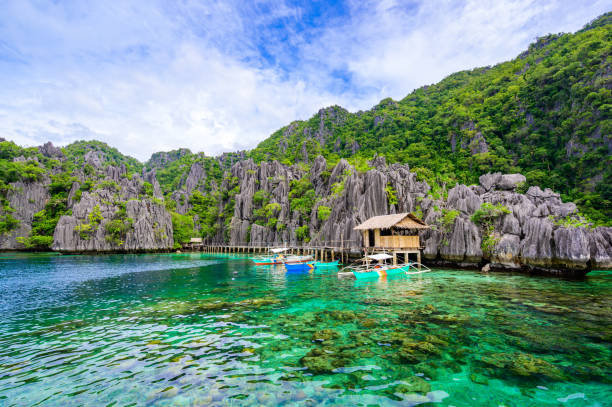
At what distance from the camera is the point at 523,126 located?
65.2 metres

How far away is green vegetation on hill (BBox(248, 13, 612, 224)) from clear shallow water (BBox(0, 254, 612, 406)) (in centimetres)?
4086

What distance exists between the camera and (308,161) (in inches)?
3986

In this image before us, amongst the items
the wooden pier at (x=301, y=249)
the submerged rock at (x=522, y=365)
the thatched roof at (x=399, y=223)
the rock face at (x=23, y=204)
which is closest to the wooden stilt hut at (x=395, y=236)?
the thatched roof at (x=399, y=223)

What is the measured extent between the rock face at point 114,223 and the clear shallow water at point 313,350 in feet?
208

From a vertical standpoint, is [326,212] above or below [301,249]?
above

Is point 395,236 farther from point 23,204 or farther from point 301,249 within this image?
point 23,204

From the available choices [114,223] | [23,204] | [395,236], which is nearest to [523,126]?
[395,236]

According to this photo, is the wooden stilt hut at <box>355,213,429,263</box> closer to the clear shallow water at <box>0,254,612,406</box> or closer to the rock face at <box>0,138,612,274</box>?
the rock face at <box>0,138,612,274</box>

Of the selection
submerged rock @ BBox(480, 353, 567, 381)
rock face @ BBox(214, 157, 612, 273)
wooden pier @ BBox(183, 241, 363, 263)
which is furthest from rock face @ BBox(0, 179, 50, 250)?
submerged rock @ BBox(480, 353, 567, 381)

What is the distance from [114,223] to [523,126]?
105178 millimetres

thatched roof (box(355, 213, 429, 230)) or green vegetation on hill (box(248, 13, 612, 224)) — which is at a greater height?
green vegetation on hill (box(248, 13, 612, 224))

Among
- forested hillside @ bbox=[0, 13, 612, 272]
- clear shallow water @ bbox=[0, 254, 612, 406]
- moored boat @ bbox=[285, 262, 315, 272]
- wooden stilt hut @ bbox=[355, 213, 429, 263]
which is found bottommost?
moored boat @ bbox=[285, 262, 315, 272]

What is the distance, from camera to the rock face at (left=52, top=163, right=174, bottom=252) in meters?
71.9

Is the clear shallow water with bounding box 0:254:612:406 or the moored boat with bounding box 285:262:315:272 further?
the moored boat with bounding box 285:262:315:272
